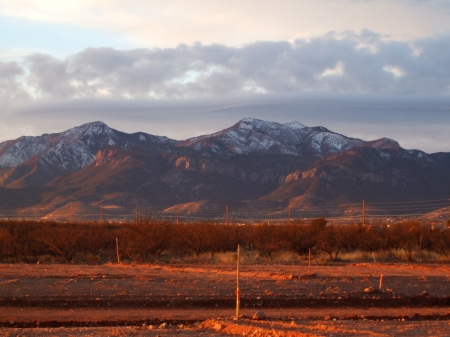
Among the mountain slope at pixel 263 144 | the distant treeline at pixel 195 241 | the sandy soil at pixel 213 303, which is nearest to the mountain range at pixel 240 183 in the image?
the mountain slope at pixel 263 144

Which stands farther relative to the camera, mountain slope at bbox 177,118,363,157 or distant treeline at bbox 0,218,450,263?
mountain slope at bbox 177,118,363,157

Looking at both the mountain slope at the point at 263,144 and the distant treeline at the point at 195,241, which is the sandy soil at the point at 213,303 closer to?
the distant treeline at the point at 195,241

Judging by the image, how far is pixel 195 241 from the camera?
39.4 meters

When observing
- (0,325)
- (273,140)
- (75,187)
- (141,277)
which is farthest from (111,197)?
(0,325)

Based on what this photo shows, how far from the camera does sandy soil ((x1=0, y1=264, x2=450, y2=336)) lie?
47.6 feet

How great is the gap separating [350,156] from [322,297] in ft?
396

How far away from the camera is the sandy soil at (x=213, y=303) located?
47.6 feet

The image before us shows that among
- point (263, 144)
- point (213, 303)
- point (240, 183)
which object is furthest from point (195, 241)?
point (263, 144)

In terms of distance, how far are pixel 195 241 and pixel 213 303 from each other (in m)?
19.8

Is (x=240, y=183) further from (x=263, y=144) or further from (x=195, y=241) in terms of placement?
(x=195, y=241)

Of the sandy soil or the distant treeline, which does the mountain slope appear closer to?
the distant treeline

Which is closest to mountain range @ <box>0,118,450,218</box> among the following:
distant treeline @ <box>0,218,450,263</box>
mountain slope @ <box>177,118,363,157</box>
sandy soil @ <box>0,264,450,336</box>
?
mountain slope @ <box>177,118,363,157</box>

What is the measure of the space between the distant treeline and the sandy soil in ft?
25.7

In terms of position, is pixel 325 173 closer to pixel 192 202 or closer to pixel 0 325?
pixel 192 202
